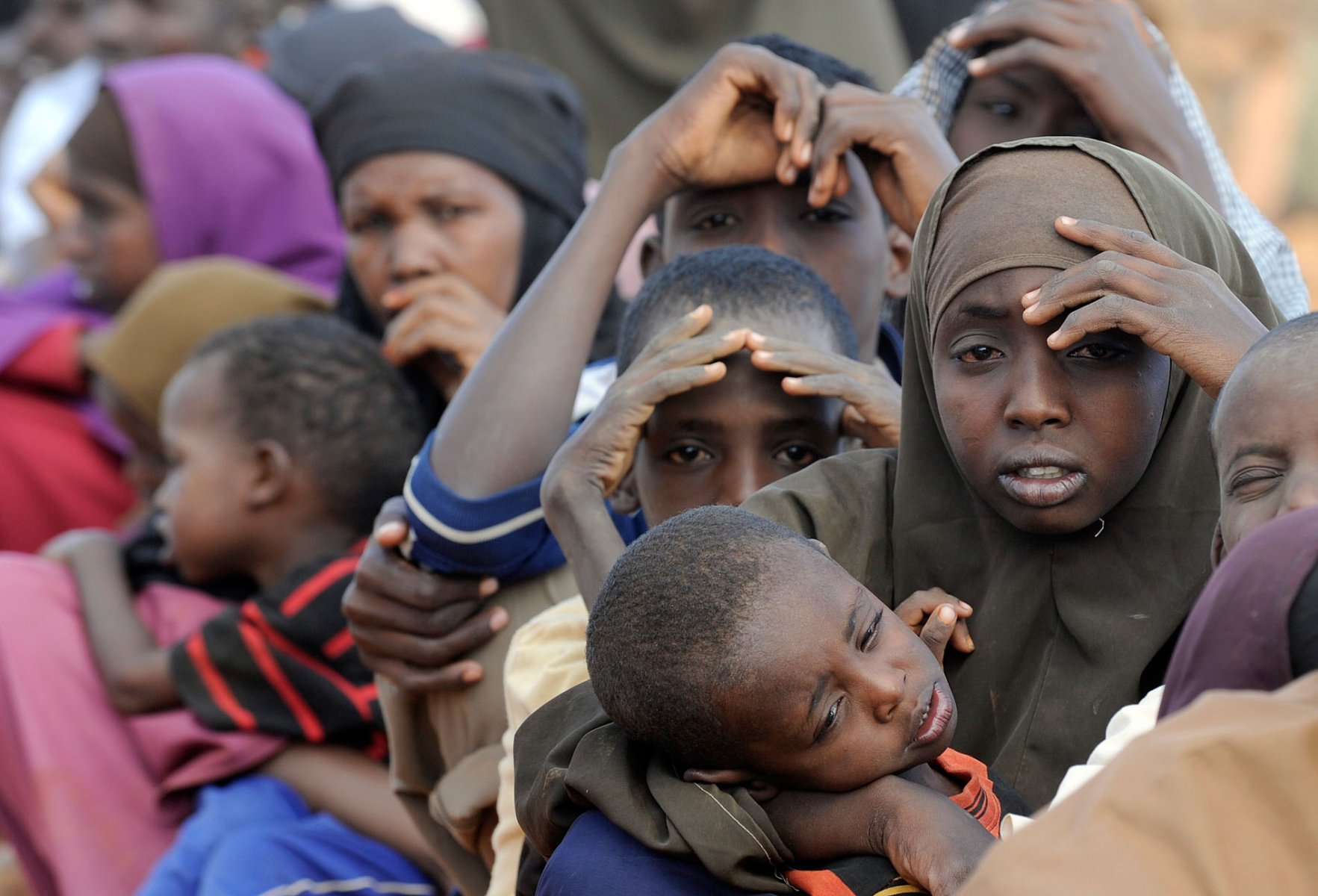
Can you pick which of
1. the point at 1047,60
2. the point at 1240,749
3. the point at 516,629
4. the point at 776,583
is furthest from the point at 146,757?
the point at 1240,749

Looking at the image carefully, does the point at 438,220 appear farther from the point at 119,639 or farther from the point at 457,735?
the point at 457,735

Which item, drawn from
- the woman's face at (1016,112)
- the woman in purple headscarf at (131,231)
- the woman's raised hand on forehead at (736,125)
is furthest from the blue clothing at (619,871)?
the woman in purple headscarf at (131,231)

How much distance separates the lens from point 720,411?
280 cm

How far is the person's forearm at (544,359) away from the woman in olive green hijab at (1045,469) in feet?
2.36

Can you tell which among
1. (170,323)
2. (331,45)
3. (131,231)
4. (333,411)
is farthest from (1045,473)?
(331,45)

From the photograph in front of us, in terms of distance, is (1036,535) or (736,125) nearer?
(1036,535)

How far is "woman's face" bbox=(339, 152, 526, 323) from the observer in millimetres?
4254

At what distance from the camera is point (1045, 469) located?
7.36ft

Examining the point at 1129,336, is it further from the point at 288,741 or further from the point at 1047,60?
the point at 288,741

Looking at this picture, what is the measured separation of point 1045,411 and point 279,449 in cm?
222

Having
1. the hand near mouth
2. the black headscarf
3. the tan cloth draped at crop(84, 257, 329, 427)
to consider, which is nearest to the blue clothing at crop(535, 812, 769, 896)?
the hand near mouth

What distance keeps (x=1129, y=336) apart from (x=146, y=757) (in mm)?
2560

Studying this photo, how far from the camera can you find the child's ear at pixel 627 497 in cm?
303

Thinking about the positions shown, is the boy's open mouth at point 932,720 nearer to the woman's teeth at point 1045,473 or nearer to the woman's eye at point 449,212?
the woman's teeth at point 1045,473
